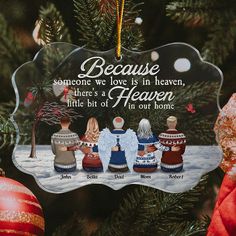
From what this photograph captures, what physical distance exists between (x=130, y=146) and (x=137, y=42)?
0.38 ft

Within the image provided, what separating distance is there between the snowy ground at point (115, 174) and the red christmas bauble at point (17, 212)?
37 millimetres

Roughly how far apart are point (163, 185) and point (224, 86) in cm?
14

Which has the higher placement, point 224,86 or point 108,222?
point 224,86

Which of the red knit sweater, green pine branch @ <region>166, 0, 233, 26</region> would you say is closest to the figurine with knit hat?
the red knit sweater

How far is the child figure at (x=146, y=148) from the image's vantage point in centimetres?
59

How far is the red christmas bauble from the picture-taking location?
20.9 inches

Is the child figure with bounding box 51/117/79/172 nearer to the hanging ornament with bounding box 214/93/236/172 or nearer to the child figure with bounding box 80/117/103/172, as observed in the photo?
the child figure with bounding box 80/117/103/172

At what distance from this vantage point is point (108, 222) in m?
0.64

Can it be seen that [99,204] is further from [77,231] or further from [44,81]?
[44,81]

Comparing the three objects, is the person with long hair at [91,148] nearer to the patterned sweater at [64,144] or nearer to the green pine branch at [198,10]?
the patterned sweater at [64,144]

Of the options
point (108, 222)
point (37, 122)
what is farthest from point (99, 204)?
point (37, 122)

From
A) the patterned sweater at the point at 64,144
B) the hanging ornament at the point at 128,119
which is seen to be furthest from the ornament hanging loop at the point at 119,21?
the patterned sweater at the point at 64,144

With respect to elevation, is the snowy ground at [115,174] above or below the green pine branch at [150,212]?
above

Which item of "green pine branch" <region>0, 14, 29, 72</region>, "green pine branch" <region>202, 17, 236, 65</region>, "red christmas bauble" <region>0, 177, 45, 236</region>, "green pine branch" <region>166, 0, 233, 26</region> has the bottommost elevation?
"red christmas bauble" <region>0, 177, 45, 236</region>
